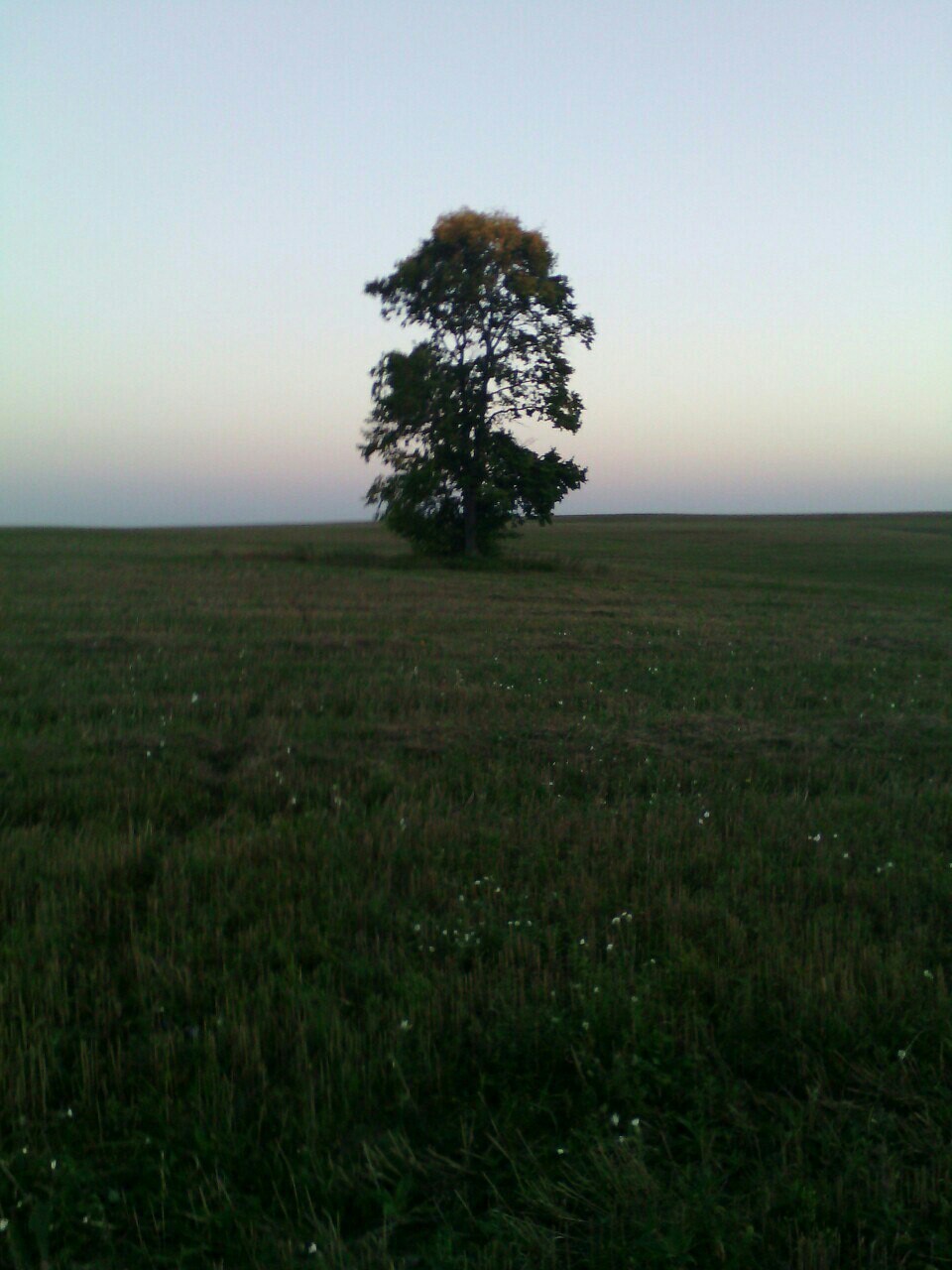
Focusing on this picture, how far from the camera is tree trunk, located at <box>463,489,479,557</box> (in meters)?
37.0

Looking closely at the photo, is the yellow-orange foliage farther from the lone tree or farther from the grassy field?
the grassy field

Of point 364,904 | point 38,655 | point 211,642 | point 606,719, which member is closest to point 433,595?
point 211,642

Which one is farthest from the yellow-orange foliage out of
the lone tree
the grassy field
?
the grassy field

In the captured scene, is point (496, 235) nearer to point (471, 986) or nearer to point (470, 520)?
point (470, 520)

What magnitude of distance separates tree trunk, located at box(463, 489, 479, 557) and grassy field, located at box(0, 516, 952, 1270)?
27.7 metres

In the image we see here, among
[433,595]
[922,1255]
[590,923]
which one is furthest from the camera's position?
[433,595]

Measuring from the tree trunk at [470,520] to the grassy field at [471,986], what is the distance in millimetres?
27691

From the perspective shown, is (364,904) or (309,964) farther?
(364,904)

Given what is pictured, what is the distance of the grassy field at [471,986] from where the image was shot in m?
2.92

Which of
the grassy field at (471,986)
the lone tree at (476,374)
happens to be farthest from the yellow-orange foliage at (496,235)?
the grassy field at (471,986)

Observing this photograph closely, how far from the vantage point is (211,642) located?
14.4m

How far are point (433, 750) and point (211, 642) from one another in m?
7.30

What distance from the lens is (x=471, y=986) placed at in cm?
407

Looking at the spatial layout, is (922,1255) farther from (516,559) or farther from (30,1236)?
(516,559)
